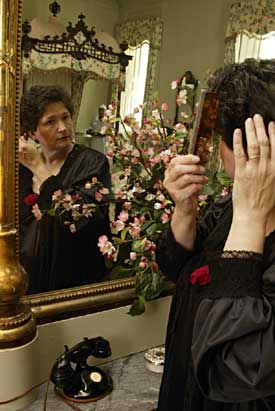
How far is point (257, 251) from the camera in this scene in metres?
0.65

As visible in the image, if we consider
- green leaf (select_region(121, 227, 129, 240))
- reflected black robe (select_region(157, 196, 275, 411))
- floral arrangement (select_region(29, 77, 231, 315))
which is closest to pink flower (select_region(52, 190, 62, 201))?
floral arrangement (select_region(29, 77, 231, 315))

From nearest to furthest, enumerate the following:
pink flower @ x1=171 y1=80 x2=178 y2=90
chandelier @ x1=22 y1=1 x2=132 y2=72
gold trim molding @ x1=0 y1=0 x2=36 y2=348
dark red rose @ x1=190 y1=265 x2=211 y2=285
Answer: dark red rose @ x1=190 y1=265 x2=211 y2=285, gold trim molding @ x1=0 y1=0 x2=36 y2=348, chandelier @ x1=22 y1=1 x2=132 y2=72, pink flower @ x1=171 y1=80 x2=178 y2=90

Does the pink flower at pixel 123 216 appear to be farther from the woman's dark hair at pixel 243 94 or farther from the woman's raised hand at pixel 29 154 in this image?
the woman's dark hair at pixel 243 94

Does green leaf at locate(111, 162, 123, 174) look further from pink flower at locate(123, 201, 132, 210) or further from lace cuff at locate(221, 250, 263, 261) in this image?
lace cuff at locate(221, 250, 263, 261)

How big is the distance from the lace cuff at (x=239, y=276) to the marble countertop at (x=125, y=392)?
59 centimetres

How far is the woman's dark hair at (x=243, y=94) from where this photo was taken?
70cm

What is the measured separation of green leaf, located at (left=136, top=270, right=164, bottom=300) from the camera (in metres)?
1.26

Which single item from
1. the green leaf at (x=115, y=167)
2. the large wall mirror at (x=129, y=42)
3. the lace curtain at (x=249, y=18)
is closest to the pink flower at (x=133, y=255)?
the large wall mirror at (x=129, y=42)

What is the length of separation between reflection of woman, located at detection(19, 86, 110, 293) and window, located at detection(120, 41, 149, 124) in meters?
0.15

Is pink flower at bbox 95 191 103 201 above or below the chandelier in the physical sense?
below

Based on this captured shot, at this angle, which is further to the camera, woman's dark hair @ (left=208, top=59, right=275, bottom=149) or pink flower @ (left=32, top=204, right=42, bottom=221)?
pink flower @ (left=32, top=204, right=42, bottom=221)

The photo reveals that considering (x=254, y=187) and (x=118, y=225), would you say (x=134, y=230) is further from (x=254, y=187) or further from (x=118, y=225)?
(x=254, y=187)

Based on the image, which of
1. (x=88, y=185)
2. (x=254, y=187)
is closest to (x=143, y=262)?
(x=88, y=185)

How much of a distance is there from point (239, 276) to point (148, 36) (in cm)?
82
